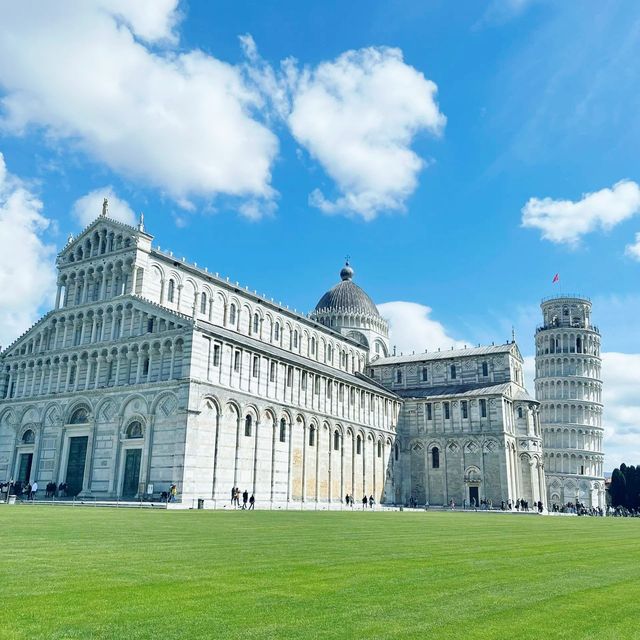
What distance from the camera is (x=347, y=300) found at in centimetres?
8619

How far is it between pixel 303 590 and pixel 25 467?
50.7 metres

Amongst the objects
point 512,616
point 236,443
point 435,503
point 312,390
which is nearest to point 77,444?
point 236,443

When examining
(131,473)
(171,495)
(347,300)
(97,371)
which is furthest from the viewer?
(347,300)

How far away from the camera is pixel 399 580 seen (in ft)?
32.8

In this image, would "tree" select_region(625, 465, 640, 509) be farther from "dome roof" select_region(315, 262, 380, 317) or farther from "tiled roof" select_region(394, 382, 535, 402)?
"dome roof" select_region(315, 262, 380, 317)

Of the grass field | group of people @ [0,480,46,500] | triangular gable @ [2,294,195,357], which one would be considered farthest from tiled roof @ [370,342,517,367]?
the grass field

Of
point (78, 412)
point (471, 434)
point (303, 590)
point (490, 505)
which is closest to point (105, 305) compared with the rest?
point (78, 412)

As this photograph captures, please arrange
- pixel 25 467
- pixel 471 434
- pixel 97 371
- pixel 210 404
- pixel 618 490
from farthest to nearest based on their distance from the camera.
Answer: pixel 618 490
pixel 471 434
pixel 25 467
pixel 97 371
pixel 210 404

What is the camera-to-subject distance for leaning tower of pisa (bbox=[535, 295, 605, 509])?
98375mm

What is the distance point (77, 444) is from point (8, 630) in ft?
154

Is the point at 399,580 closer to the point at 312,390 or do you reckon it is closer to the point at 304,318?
the point at 312,390

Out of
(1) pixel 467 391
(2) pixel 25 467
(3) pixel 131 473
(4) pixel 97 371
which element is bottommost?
(3) pixel 131 473

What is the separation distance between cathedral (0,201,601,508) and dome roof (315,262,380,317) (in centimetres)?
1162

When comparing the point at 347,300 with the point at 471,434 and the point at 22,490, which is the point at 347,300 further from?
the point at 22,490
